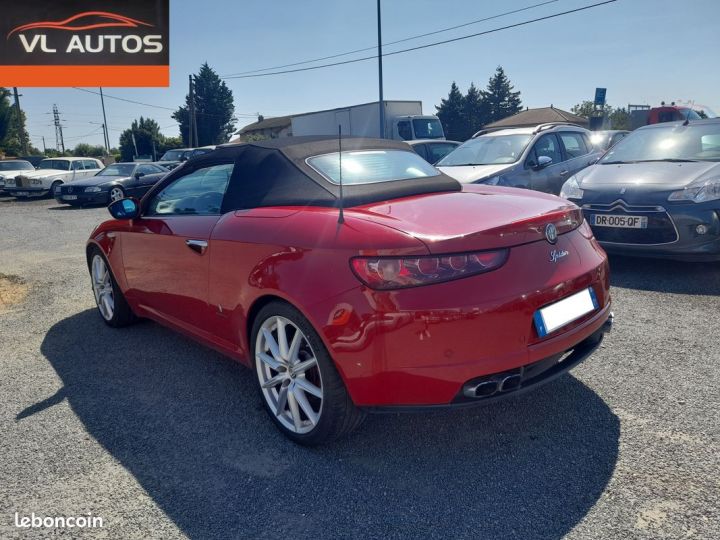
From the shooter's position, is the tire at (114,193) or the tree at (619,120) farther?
the tree at (619,120)

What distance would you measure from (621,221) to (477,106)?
7037cm

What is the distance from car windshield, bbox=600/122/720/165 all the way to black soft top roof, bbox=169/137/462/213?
4.14 meters

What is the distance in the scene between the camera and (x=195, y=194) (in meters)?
3.52

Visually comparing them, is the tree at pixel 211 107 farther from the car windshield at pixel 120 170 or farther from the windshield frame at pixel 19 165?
the car windshield at pixel 120 170

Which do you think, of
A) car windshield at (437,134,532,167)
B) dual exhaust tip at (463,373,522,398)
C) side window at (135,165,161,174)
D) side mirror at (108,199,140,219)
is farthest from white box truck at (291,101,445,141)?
dual exhaust tip at (463,373,522,398)

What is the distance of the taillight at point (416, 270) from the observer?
7.08ft

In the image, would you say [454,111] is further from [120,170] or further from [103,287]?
[103,287]

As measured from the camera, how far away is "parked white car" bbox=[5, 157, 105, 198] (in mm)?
18938

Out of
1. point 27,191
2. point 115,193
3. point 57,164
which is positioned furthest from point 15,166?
point 115,193

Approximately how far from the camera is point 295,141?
3.36 meters

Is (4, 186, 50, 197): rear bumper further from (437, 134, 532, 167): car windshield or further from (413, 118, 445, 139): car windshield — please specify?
(437, 134, 532, 167): car windshield

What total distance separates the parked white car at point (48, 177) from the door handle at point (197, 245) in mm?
18129

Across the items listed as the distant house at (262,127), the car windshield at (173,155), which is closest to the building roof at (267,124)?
the distant house at (262,127)

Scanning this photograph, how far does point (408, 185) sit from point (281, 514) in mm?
1794
